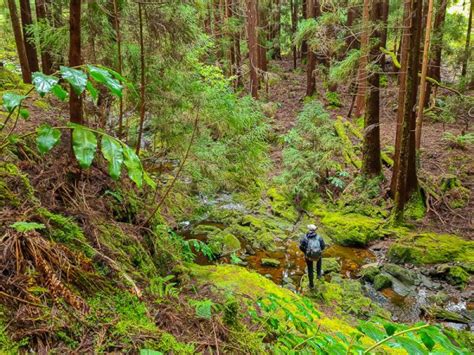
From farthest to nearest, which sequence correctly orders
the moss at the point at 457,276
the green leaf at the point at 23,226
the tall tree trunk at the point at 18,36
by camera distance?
the tall tree trunk at the point at 18,36
the moss at the point at 457,276
the green leaf at the point at 23,226

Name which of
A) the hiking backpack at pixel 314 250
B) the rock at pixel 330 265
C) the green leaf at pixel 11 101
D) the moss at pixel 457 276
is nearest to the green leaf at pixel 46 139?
the green leaf at pixel 11 101

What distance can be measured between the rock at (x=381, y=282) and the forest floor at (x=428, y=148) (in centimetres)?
305

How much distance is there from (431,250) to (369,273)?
1.98 meters

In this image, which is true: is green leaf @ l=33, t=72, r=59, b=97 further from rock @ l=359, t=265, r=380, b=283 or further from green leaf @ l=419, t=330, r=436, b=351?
rock @ l=359, t=265, r=380, b=283

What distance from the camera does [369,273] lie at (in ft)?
25.4

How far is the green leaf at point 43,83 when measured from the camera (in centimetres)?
117

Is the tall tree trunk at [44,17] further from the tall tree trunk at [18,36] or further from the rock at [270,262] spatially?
the rock at [270,262]

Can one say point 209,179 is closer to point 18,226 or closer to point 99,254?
point 99,254

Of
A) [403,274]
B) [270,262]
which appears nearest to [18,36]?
[270,262]

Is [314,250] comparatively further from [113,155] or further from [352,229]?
[113,155]

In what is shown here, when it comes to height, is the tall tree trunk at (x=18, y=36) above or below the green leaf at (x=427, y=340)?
above

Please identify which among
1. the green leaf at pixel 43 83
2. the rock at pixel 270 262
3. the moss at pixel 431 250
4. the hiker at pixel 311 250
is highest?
the green leaf at pixel 43 83

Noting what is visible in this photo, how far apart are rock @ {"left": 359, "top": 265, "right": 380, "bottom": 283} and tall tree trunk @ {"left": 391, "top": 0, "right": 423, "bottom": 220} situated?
2573 mm

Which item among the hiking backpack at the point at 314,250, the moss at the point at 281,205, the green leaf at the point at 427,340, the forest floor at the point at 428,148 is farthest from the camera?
the moss at the point at 281,205
